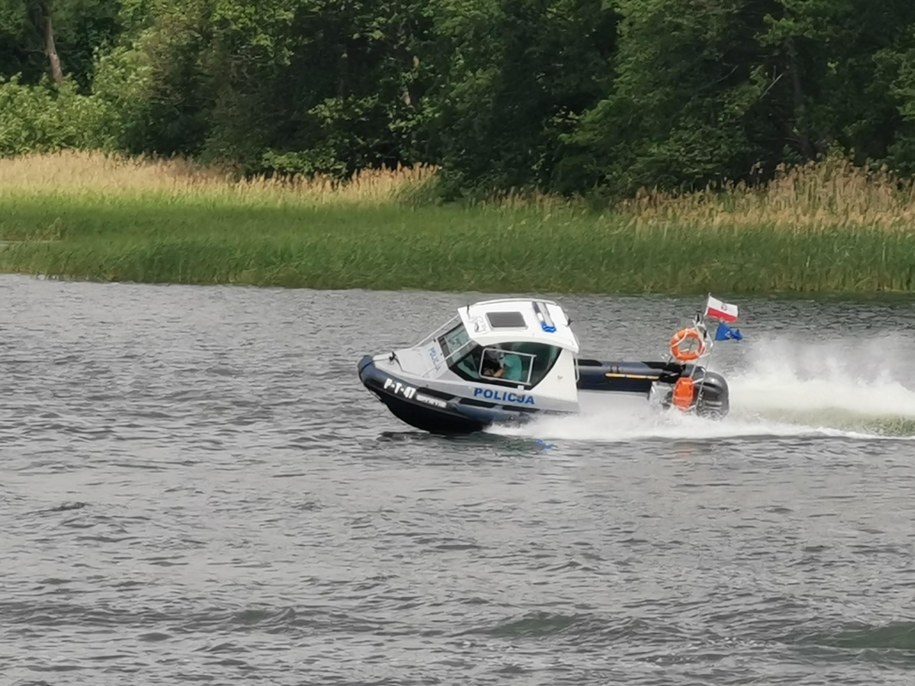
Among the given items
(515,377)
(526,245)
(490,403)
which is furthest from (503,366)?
(526,245)

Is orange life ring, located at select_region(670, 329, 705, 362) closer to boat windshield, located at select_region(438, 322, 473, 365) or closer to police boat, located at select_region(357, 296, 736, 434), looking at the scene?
police boat, located at select_region(357, 296, 736, 434)

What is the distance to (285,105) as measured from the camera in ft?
258

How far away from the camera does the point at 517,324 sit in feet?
85.4

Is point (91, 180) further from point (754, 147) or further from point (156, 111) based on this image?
point (754, 147)

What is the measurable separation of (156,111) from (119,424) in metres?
56.8

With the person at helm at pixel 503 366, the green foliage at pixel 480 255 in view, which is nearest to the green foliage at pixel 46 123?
the green foliage at pixel 480 255

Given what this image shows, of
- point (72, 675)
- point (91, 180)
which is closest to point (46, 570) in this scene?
point (72, 675)

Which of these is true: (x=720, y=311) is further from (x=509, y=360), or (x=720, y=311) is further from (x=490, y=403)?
(x=490, y=403)

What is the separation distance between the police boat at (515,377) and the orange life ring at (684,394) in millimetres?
13

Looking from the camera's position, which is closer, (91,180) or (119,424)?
(119,424)

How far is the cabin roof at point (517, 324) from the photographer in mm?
25703

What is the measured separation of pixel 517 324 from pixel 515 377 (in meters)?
0.69

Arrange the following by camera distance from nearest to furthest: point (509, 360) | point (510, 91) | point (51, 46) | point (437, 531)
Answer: point (437, 531)
point (509, 360)
point (510, 91)
point (51, 46)

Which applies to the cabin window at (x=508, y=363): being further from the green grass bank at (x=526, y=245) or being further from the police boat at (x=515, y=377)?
the green grass bank at (x=526, y=245)
